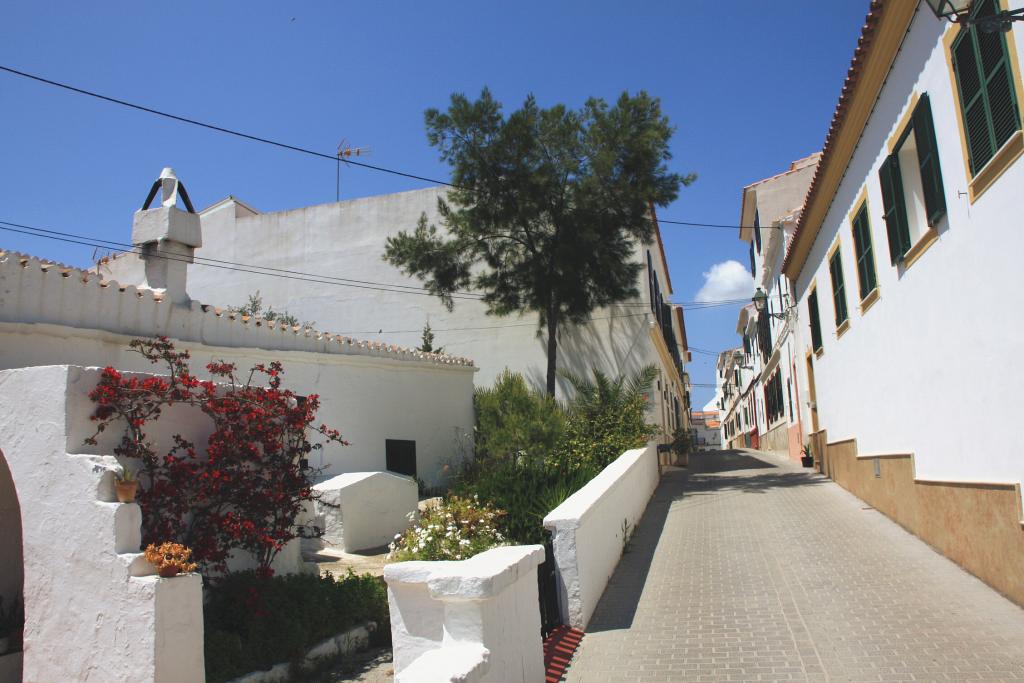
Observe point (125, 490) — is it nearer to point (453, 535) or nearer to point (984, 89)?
point (453, 535)

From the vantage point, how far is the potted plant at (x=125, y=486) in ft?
18.6

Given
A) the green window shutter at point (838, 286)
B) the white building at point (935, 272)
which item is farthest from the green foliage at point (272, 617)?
the green window shutter at point (838, 286)

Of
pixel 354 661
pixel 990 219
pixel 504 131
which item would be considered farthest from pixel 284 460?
pixel 504 131

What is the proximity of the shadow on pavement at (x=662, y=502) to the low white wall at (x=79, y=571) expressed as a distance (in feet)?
10.7

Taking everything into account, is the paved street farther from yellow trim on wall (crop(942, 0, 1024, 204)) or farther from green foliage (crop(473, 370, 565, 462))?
green foliage (crop(473, 370, 565, 462))

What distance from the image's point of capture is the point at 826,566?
7945 millimetres

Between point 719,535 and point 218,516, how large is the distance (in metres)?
6.28

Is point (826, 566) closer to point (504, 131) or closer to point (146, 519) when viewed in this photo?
point (146, 519)

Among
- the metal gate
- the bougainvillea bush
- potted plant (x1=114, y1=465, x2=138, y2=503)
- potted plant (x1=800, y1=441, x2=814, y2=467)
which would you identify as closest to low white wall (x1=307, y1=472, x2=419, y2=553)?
the bougainvillea bush

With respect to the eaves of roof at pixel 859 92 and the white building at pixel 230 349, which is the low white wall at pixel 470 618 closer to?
the eaves of roof at pixel 859 92

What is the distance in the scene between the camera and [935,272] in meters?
7.56

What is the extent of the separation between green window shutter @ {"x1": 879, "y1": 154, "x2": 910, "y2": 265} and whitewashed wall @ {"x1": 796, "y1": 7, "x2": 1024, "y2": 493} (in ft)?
0.88

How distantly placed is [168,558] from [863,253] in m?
9.39

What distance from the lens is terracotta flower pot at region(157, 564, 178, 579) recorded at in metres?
5.50
